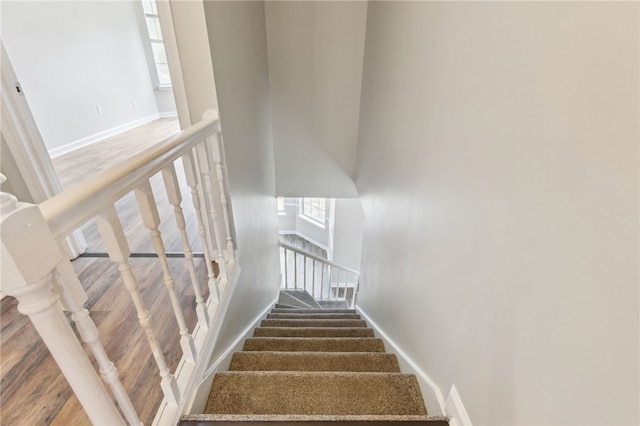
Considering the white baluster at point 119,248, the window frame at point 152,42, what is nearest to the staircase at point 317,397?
the white baluster at point 119,248

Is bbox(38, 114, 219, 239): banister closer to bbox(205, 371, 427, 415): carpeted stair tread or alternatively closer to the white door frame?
the white door frame

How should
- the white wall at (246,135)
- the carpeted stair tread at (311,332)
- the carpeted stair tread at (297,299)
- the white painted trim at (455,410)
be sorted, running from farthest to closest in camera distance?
the carpeted stair tread at (297,299)
the carpeted stair tread at (311,332)
the white wall at (246,135)
the white painted trim at (455,410)

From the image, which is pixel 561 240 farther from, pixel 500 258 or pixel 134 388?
pixel 134 388

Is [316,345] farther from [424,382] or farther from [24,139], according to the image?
[24,139]

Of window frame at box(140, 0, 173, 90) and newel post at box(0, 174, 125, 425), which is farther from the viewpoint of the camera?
window frame at box(140, 0, 173, 90)

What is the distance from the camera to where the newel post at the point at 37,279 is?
0.45 m

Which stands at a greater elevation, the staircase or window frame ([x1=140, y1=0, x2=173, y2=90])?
window frame ([x1=140, y1=0, x2=173, y2=90])

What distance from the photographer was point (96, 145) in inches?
177

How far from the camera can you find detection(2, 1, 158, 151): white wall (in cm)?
359

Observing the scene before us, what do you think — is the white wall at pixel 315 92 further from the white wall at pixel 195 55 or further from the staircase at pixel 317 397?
the staircase at pixel 317 397

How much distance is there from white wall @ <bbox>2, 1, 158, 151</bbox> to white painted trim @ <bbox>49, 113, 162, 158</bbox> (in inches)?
1.9

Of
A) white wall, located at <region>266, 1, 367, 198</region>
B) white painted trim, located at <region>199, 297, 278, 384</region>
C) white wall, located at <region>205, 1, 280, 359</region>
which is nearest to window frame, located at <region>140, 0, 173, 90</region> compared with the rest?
white wall, located at <region>266, 1, 367, 198</region>

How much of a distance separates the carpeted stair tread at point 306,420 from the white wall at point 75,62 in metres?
4.43

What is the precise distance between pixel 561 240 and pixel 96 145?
5.56 m
